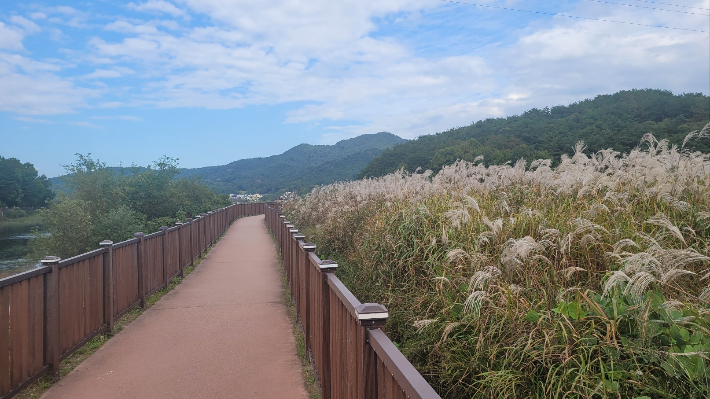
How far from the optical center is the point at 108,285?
256 inches

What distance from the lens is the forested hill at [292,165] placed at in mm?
96375

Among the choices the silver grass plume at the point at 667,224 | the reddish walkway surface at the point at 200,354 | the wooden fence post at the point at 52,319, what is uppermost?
the silver grass plume at the point at 667,224

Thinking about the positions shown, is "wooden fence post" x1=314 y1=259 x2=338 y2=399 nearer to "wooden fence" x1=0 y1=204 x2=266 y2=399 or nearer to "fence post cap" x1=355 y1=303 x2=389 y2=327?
"fence post cap" x1=355 y1=303 x2=389 y2=327

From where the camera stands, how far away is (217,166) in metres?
155

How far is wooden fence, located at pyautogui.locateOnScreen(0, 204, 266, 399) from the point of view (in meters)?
4.31

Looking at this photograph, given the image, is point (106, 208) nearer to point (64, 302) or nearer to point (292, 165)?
point (64, 302)

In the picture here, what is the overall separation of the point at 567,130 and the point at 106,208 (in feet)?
105

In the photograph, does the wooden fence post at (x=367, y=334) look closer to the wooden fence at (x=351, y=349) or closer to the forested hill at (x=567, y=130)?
the wooden fence at (x=351, y=349)

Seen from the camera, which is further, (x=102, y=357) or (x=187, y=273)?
(x=187, y=273)

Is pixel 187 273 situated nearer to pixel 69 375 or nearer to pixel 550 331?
pixel 69 375

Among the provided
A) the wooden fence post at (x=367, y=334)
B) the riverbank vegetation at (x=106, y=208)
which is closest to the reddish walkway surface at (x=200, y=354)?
the wooden fence post at (x=367, y=334)

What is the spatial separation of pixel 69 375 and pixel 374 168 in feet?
135

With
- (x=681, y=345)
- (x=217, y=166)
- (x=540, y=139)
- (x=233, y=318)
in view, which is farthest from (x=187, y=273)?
(x=217, y=166)

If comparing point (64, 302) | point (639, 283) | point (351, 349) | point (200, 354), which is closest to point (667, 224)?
point (639, 283)
